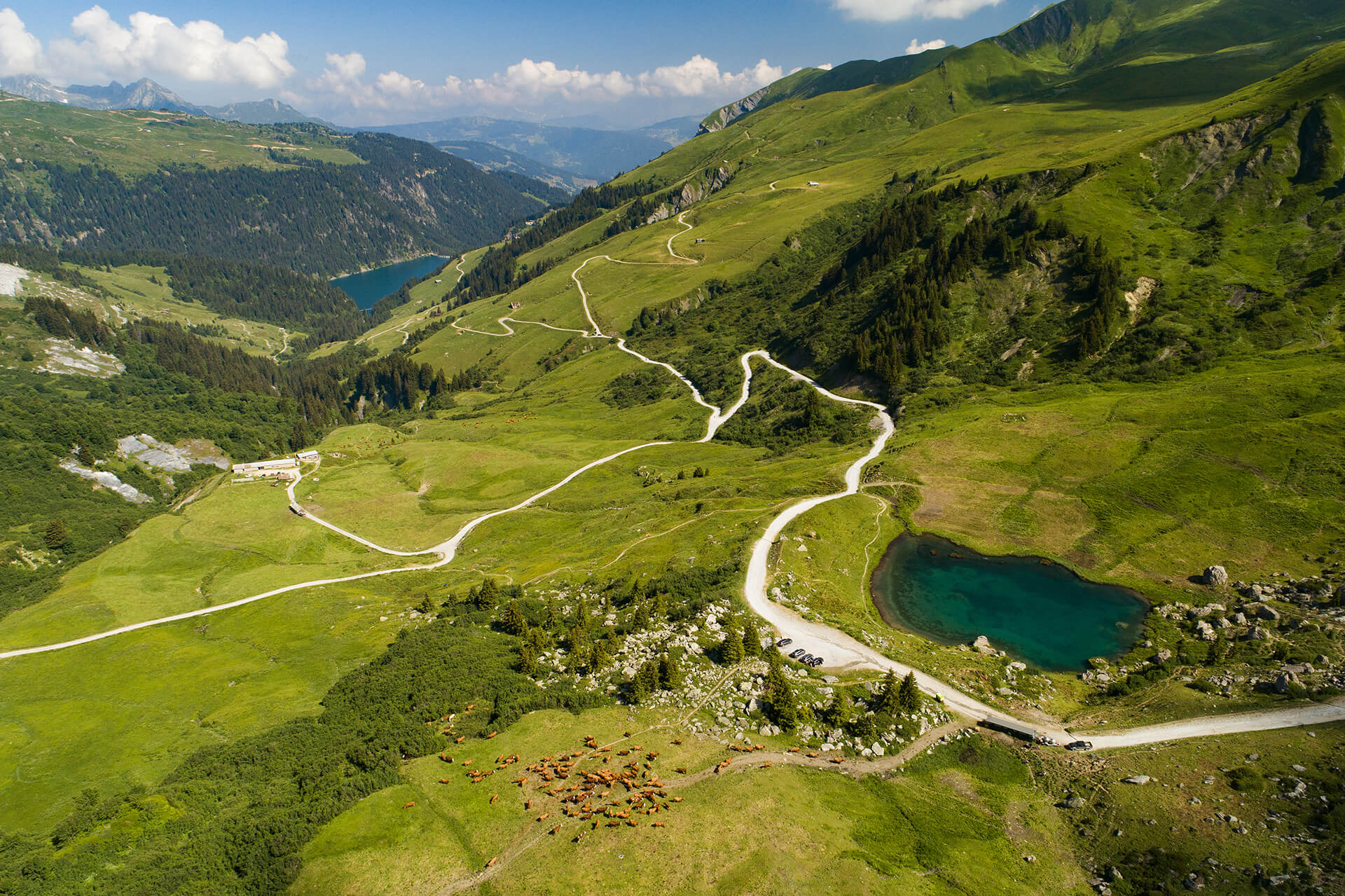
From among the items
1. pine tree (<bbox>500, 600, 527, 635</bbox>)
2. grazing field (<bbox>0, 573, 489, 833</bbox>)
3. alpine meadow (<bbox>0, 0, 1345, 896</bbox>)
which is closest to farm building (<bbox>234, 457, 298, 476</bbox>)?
alpine meadow (<bbox>0, 0, 1345, 896</bbox>)

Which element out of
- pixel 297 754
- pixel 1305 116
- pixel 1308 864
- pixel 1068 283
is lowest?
pixel 297 754

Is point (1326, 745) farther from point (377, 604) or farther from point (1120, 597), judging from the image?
point (377, 604)

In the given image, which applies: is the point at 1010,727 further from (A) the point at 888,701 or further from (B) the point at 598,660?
(B) the point at 598,660

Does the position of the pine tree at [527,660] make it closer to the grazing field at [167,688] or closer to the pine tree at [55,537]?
the grazing field at [167,688]

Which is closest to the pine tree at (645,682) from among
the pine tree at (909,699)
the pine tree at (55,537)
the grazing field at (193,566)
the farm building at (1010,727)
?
the pine tree at (909,699)

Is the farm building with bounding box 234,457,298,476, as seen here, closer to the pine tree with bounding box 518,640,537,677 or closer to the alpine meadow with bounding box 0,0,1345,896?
the alpine meadow with bounding box 0,0,1345,896

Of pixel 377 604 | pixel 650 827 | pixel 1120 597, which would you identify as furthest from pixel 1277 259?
pixel 377 604
